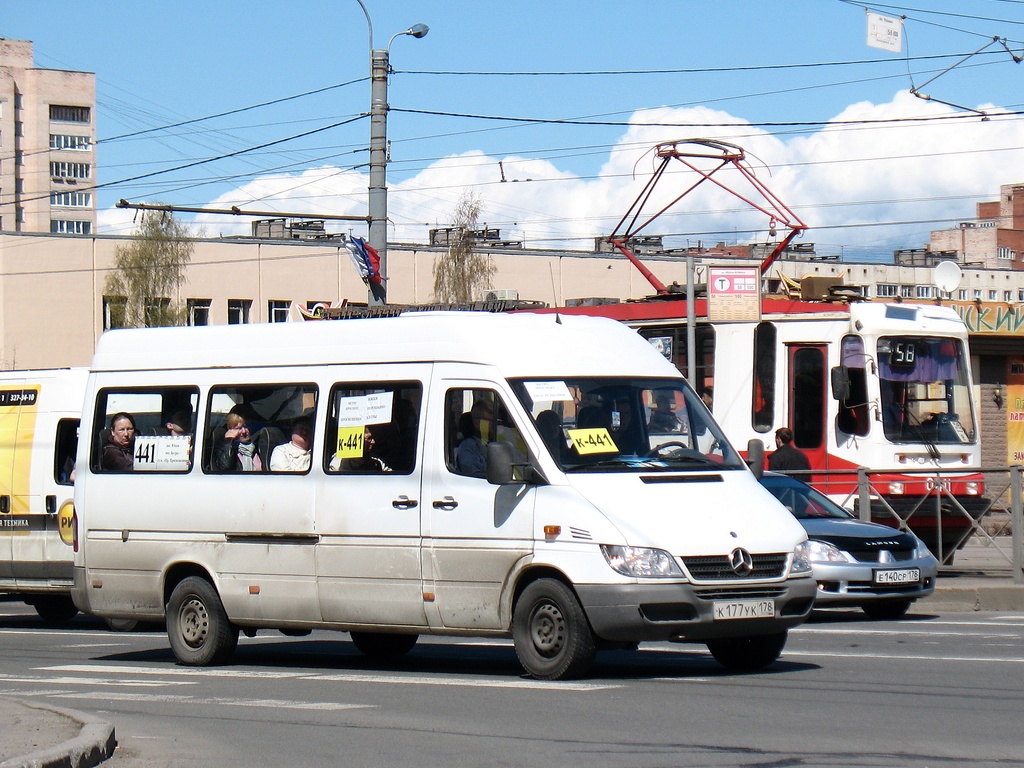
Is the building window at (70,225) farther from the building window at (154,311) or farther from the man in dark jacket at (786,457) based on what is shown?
the man in dark jacket at (786,457)

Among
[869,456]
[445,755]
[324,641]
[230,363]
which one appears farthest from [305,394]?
[869,456]

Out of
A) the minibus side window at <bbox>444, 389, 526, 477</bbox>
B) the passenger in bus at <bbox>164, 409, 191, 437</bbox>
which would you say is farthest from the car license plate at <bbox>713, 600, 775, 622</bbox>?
the passenger in bus at <bbox>164, 409, 191, 437</bbox>

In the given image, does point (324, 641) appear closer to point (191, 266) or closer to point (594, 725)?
point (594, 725)

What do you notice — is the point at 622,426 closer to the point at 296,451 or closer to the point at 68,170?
the point at 296,451

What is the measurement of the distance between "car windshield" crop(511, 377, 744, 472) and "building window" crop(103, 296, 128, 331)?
54653 millimetres

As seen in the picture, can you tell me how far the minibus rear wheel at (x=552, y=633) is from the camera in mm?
9992

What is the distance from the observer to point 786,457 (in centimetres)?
1959

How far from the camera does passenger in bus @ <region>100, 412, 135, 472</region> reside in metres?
12.9

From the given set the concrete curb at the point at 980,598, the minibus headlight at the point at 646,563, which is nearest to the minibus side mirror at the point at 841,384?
the concrete curb at the point at 980,598

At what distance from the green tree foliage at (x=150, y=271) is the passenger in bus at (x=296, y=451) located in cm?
5115

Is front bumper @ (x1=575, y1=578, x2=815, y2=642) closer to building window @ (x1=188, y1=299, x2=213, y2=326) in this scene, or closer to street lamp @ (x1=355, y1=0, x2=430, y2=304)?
street lamp @ (x1=355, y1=0, x2=430, y2=304)

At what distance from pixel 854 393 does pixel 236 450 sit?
1031 cm

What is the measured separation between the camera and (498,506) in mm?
10531

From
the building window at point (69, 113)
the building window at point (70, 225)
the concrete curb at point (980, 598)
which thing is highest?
the building window at point (69, 113)
